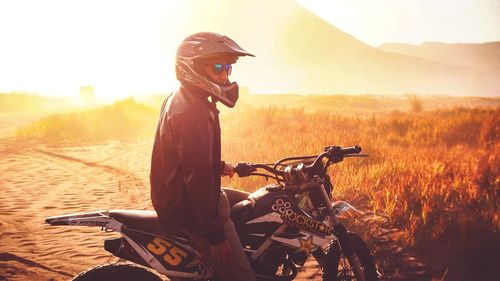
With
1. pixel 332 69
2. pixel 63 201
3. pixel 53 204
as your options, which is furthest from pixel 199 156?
pixel 332 69

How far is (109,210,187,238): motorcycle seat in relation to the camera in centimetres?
274

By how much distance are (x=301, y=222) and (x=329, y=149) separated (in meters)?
0.59

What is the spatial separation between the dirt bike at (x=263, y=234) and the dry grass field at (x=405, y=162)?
2.29 m

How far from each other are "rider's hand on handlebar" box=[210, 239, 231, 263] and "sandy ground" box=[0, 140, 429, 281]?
2.30 metres

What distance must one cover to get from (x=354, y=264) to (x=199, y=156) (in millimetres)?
1541

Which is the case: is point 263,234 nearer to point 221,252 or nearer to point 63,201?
point 221,252

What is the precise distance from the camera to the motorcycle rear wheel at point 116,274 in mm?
2561

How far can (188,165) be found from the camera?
2.39m

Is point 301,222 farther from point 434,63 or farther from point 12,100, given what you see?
point 434,63

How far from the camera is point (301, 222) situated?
2814 millimetres

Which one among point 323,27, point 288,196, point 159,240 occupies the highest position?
point 323,27

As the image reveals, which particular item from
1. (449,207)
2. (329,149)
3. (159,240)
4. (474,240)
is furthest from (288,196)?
(449,207)

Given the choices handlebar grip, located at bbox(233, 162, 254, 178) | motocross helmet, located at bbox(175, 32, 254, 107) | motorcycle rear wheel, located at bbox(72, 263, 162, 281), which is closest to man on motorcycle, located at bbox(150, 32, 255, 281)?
motocross helmet, located at bbox(175, 32, 254, 107)

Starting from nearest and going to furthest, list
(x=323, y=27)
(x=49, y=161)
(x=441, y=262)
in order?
(x=441, y=262), (x=49, y=161), (x=323, y=27)
